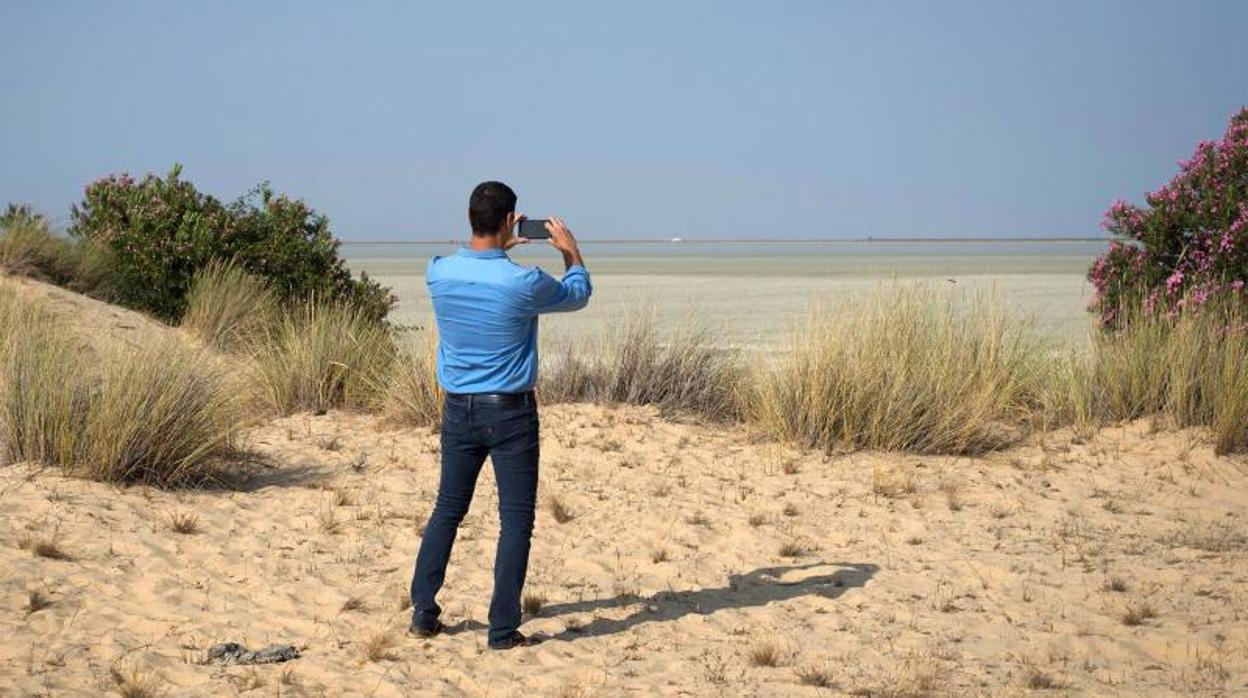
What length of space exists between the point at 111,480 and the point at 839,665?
4735mm

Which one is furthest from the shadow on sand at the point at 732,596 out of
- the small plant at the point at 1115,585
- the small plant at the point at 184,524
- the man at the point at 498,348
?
the small plant at the point at 184,524

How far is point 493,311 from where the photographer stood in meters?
5.39

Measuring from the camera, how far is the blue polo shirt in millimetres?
5355

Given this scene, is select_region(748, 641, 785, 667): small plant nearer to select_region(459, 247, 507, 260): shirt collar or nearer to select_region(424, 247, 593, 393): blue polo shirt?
select_region(424, 247, 593, 393): blue polo shirt

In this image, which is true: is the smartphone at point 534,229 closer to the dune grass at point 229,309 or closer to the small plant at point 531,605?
the small plant at point 531,605

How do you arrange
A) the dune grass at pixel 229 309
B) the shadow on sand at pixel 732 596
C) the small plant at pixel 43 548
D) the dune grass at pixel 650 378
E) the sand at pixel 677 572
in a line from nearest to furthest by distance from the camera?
the sand at pixel 677 572, the shadow on sand at pixel 732 596, the small plant at pixel 43 548, the dune grass at pixel 650 378, the dune grass at pixel 229 309

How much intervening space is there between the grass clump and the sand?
0.23 metres

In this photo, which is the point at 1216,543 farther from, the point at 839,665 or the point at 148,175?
the point at 148,175

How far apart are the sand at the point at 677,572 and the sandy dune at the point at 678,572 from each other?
21 millimetres

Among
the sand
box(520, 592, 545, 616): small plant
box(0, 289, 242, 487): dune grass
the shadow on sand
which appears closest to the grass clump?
the sand

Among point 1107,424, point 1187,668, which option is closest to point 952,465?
point 1107,424

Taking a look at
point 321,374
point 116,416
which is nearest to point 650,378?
point 321,374

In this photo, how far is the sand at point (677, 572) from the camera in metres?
5.54

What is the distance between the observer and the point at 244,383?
11141 mm
